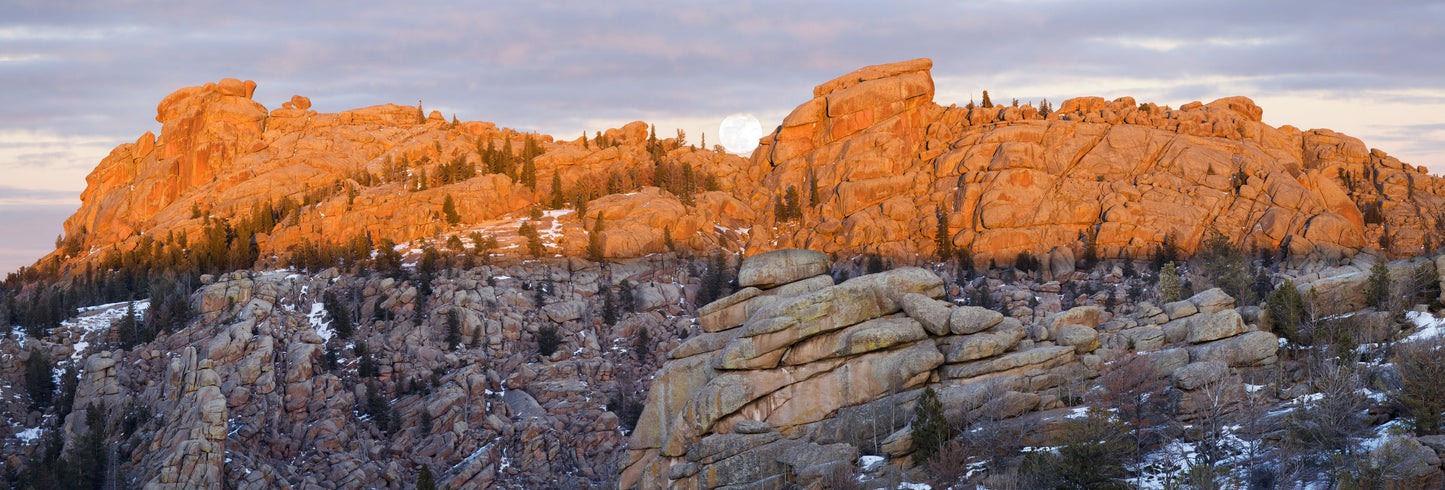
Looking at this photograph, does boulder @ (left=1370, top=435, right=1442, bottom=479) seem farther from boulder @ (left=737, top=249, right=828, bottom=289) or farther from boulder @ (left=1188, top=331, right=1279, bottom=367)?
boulder @ (left=737, top=249, right=828, bottom=289)

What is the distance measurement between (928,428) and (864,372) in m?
7.97

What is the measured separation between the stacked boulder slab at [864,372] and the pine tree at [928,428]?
43.1 inches

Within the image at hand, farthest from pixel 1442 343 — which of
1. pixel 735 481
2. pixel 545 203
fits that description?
pixel 545 203

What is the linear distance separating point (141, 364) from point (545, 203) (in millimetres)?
55599

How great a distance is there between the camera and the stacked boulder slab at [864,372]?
5122cm

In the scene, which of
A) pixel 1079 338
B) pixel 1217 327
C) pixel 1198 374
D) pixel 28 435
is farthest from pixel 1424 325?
pixel 28 435

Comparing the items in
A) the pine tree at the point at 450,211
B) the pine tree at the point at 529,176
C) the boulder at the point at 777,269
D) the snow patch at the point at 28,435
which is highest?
the pine tree at the point at 529,176

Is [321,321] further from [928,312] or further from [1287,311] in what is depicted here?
[1287,311]

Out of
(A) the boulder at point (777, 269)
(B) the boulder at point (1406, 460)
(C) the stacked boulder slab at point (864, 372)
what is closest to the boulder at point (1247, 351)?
Answer: (C) the stacked boulder slab at point (864, 372)

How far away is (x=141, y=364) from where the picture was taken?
95.0 meters

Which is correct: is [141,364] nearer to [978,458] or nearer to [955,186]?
[978,458]

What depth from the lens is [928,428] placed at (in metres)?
47.2

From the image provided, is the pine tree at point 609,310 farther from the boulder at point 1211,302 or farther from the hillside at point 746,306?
the boulder at point 1211,302

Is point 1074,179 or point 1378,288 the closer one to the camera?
point 1378,288
